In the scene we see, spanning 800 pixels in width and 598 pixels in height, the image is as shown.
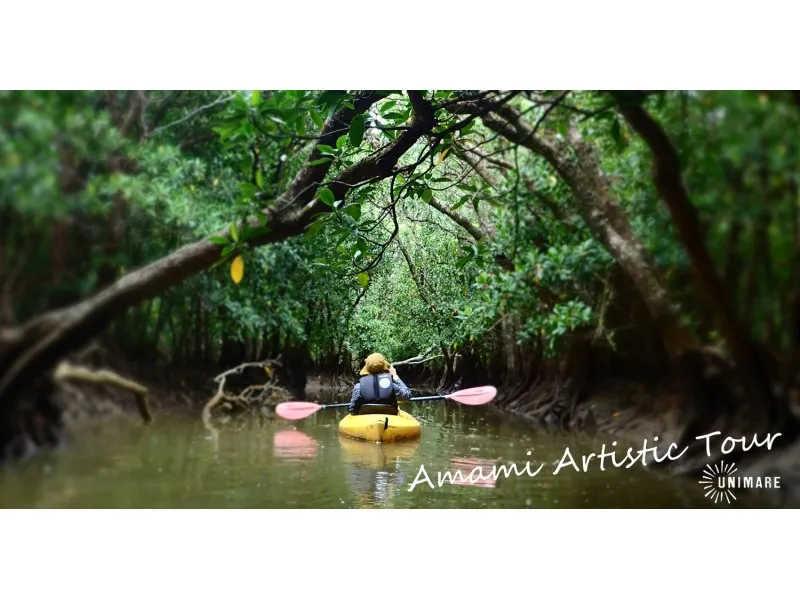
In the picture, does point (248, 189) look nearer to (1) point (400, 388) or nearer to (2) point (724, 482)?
(1) point (400, 388)

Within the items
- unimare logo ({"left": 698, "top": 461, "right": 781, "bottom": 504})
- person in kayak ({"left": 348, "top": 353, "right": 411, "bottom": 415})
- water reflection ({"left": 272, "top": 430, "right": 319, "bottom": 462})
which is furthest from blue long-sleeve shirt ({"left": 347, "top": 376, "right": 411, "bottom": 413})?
unimare logo ({"left": 698, "top": 461, "right": 781, "bottom": 504})

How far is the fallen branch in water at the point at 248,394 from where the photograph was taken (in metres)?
3.36

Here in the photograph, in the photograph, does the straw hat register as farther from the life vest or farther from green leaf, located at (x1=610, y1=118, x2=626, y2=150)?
green leaf, located at (x1=610, y1=118, x2=626, y2=150)

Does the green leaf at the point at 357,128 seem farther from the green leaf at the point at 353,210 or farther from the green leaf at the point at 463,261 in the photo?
the green leaf at the point at 463,261

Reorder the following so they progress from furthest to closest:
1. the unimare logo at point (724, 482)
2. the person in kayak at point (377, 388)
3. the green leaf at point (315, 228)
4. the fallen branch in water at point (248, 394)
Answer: the person in kayak at point (377, 388)
the green leaf at point (315, 228)
the fallen branch in water at point (248, 394)
the unimare logo at point (724, 482)

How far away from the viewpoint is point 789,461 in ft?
10.4

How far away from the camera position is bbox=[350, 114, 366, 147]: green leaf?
3.42m

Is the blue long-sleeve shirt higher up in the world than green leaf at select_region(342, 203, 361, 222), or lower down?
lower down

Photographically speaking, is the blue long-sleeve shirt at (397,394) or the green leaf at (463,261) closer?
the green leaf at (463,261)

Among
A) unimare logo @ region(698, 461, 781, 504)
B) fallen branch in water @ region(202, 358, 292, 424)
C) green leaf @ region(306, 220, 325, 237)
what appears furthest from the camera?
green leaf @ region(306, 220, 325, 237)

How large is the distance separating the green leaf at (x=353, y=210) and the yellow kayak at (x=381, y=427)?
44.6 inches

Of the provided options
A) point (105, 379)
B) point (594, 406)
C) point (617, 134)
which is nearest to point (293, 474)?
point (105, 379)

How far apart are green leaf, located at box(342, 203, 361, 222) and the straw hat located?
2.53 ft

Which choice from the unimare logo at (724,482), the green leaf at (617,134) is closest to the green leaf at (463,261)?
the green leaf at (617,134)
